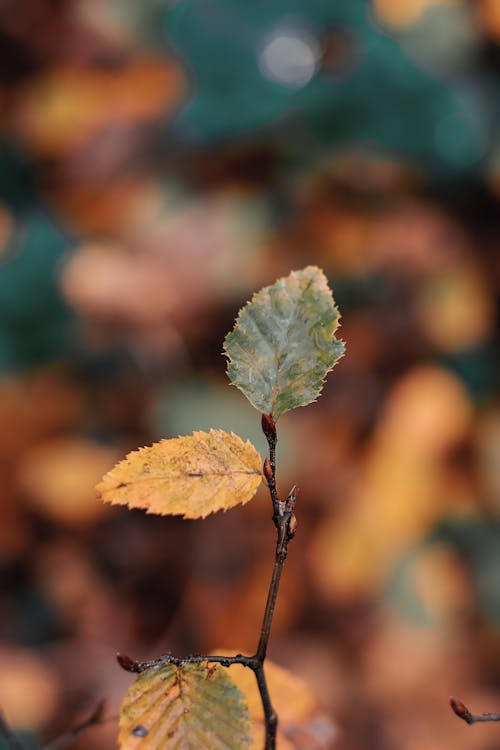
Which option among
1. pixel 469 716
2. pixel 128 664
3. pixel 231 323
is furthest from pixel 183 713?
pixel 231 323

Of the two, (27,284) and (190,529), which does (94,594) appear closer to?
(190,529)

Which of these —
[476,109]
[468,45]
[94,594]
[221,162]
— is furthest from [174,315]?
Answer: [468,45]

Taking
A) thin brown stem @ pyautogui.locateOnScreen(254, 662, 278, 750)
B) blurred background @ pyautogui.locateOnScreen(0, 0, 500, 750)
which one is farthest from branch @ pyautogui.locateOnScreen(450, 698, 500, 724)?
blurred background @ pyautogui.locateOnScreen(0, 0, 500, 750)

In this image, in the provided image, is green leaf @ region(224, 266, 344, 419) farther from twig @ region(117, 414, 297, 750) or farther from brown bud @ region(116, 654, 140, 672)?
brown bud @ region(116, 654, 140, 672)

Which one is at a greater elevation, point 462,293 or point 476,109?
point 476,109

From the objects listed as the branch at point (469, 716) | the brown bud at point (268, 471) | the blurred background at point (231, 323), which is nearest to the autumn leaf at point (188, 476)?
the brown bud at point (268, 471)

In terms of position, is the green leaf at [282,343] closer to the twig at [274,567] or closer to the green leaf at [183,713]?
the twig at [274,567]
